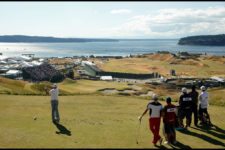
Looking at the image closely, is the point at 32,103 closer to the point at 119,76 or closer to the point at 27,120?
the point at 27,120

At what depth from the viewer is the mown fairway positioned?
1680 cm

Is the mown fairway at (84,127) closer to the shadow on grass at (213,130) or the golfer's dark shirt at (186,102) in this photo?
the shadow on grass at (213,130)

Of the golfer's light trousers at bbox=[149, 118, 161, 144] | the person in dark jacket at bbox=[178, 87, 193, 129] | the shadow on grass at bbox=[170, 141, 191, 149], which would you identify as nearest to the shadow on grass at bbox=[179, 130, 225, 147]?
the person in dark jacket at bbox=[178, 87, 193, 129]

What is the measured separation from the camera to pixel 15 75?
89.5 meters

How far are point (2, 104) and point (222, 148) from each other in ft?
52.3

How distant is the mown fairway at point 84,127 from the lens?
661 inches

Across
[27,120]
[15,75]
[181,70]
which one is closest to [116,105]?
[27,120]

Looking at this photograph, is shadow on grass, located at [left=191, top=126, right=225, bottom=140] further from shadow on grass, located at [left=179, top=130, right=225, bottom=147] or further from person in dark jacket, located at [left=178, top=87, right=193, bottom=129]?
person in dark jacket, located at [left=178, top=87, right=193, bottom=129]

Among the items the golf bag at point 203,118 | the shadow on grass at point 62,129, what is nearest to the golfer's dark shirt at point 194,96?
the golf bag at point 203,118

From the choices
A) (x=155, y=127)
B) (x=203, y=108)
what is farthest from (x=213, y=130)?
(x=155, y=127)

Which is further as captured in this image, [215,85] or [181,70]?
[181,70]

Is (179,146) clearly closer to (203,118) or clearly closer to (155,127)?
(155,127)

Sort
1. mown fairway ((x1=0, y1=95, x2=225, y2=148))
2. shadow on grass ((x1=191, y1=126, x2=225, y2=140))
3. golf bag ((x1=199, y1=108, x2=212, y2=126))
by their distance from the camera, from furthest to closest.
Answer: golf bag ((x1=199, y1=108, x2=212, y2=126)) → shadow on grass ((x1=191, y1=126, x2=225, y2=140)) → mown fairway ((x1=0, y1=95, x2=225, y2=148))

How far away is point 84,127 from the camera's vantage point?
65.5 feet
